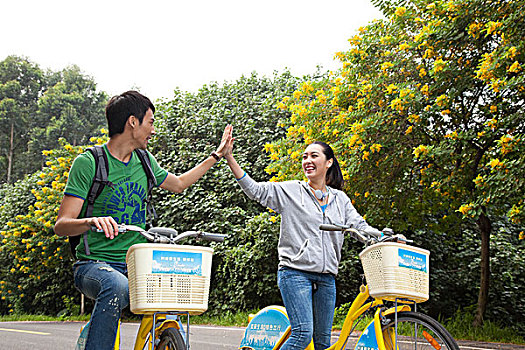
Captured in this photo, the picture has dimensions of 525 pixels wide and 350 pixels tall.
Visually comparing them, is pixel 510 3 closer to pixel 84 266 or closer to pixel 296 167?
pixel 296 167

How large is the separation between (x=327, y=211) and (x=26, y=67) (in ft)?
159

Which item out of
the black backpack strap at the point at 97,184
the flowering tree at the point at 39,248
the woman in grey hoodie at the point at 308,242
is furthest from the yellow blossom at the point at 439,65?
the flowering tree at the point at 39,248

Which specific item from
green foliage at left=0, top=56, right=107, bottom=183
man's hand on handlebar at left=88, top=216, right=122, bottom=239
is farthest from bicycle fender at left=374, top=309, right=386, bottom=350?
green foliage at left=0, top=56, right=107, bottom=183

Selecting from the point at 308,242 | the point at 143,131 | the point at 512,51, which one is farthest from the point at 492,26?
the point at 143,131

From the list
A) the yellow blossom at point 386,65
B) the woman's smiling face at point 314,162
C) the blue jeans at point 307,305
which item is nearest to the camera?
the blue jeans at point 307,305

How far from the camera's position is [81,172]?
10.9 feet

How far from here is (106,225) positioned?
10.1 feet

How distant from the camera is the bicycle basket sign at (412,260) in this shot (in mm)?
3680

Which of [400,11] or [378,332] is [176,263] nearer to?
[378,332]

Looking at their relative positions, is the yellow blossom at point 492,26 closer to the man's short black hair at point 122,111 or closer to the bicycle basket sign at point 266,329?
the bicycle basket sign at point 266,329

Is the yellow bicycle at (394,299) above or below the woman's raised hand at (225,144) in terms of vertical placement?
below

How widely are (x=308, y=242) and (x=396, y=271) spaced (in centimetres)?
78

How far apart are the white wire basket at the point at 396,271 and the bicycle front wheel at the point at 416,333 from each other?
0.47 feet

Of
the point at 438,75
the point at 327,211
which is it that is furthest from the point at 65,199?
the point at 438,75
